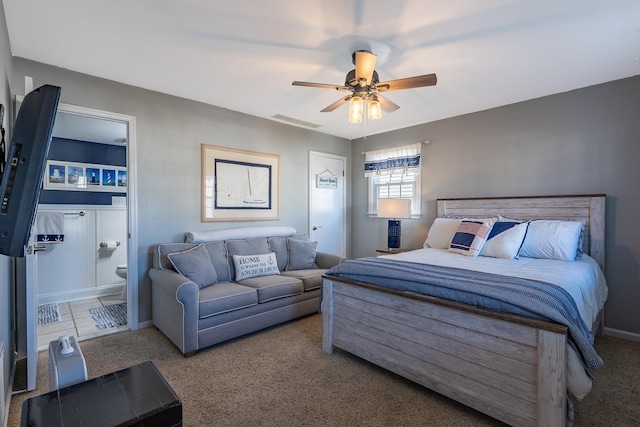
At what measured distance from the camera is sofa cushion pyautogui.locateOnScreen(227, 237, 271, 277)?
3.49m

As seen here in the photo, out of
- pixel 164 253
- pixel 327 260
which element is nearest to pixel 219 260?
pixel 164 253

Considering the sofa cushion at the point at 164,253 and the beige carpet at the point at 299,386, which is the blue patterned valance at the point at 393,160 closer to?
the beige carpet at the point at 299,386

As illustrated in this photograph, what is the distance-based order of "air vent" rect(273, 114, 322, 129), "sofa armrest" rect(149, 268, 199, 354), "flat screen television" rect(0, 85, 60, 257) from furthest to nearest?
"air vent" rect(273, 114, 322, 129), "sofa armrest" rect(149, 268, 199, 354), "flat screen television" rect(0, 85, 60, 257)

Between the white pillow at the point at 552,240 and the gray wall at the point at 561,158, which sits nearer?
the white pillow at the point at 552,240

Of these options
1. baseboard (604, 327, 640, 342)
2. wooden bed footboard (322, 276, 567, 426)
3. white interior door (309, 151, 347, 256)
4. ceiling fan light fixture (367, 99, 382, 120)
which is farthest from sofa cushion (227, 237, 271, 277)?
baseboard (604, 327, 640, 342)

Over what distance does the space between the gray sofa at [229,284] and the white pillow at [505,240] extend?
1.74 meters

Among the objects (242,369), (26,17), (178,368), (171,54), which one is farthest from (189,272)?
(26,17)

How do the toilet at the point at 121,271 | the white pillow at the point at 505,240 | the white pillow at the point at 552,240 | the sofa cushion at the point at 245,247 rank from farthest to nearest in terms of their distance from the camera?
the toilet at the point at 121,271 → the sofa cushion at the point at 245,247 → the white pillow at the point at 505,240 → the white pillow at the point at 552,240

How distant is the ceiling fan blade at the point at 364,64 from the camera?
7.31 ft

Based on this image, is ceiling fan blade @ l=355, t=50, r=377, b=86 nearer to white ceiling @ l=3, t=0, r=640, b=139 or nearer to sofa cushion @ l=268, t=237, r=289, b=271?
white ceiling @ l=3, t=0, r=640, b=139

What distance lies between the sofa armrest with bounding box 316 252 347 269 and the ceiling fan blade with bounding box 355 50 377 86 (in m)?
2.29

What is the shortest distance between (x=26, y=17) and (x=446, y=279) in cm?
322

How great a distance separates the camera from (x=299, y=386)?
7.17 ft

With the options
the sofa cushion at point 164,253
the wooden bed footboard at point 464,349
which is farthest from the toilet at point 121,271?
the wooden bed footboard at point 464,349
